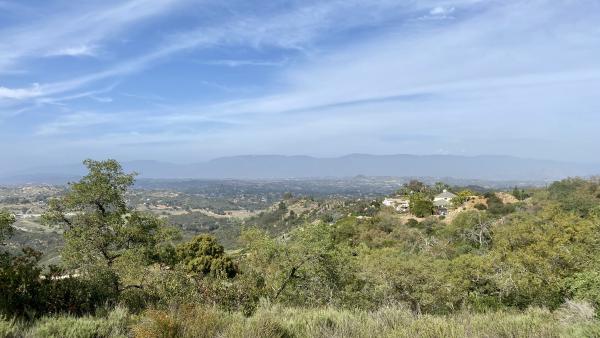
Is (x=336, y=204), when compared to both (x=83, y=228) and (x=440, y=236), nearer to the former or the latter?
(x=440, y=236)

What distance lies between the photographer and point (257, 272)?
13.6 m

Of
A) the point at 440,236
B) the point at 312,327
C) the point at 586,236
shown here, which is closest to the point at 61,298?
the point at 312,327

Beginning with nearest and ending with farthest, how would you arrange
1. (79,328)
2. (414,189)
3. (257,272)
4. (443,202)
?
(79,328), (257,272), (443,202), (414,189)

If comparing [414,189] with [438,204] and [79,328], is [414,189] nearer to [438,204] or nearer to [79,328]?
[438,204]

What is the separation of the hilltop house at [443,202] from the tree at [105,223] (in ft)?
207

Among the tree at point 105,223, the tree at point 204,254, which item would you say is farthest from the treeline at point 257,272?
the tree at point 204,254

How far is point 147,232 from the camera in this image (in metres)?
13.0

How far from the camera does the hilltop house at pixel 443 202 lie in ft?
240

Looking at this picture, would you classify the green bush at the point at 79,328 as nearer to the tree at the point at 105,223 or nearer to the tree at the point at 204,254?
the tree at the point at 105,223

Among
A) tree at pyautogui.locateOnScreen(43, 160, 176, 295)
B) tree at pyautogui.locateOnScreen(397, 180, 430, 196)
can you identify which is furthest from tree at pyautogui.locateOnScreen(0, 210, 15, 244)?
tree at pyautogui.locateOnScreen(397, 180, 430, 196)

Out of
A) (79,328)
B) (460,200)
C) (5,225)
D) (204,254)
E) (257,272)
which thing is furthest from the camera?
(460,200)

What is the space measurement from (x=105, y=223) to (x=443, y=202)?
254 feet

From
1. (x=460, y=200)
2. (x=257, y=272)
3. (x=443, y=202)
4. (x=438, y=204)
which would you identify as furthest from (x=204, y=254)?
(x=443, y=202)

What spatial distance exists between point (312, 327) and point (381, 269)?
51.9 feet
